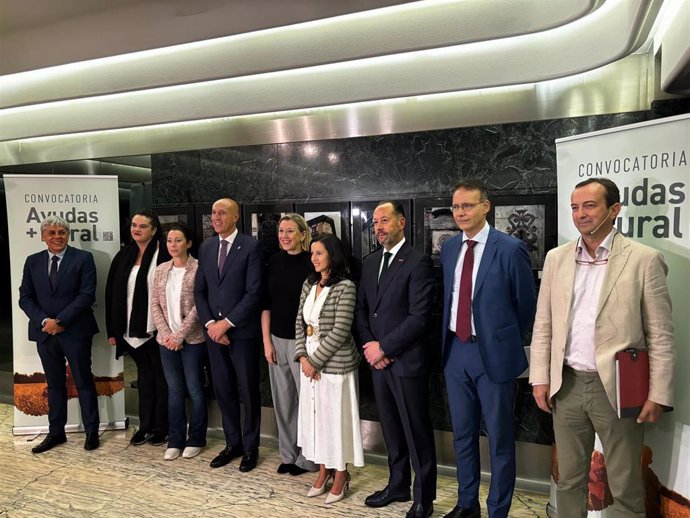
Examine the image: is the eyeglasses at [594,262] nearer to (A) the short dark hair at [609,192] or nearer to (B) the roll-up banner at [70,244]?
(A) the short dark hair at [609,192]

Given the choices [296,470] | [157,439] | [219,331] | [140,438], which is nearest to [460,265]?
[219,331]

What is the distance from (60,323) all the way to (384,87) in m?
3.22

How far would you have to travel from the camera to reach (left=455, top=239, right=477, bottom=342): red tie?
283 centimetres

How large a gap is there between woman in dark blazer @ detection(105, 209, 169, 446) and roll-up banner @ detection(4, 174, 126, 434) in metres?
0.32

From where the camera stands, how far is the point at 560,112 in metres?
3.43

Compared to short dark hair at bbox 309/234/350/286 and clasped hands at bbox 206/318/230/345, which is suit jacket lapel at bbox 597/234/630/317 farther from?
clasped hands at bbox 206/318/230/345

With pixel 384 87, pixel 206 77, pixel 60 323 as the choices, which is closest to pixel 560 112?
pixel 384 87

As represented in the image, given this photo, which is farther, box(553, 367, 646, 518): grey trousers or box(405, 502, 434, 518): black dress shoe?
box(405, 502, 434, 518): black dress shoe

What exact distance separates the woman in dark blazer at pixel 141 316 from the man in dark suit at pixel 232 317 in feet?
2.02

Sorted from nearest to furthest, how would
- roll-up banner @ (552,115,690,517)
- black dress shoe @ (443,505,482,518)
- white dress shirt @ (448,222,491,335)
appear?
1. roll-up banner @ (552,115,690,517)
2. white dress shirt @ (448,222,491,335)
3. black dress shoe @ (443,505,482,518)

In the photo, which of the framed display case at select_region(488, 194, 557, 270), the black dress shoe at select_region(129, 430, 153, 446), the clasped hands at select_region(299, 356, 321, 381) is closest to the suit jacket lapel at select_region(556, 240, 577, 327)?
the framed display case at select_region(488, 194, 557, 270)

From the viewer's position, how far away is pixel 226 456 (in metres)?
3.88

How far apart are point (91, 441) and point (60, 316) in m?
1.10

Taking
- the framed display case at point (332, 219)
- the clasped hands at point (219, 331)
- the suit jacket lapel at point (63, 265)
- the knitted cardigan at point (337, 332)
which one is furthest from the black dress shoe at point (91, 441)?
the framed display case at point (332, 219)
